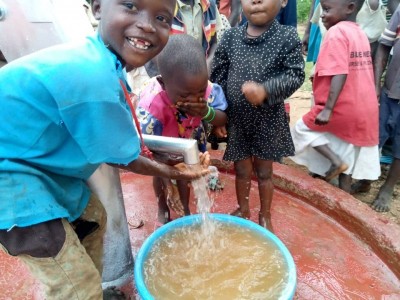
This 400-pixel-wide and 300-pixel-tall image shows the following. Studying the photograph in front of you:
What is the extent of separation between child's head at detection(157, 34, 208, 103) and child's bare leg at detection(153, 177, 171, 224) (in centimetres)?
59

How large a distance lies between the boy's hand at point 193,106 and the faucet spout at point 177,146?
0.32 metres

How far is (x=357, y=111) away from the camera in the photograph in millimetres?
2686

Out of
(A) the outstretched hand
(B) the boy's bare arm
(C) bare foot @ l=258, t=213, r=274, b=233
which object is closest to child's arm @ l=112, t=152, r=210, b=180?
(A) the outstretched hand

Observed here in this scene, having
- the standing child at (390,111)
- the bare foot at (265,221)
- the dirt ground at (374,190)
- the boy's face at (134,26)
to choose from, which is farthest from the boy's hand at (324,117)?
the boy's face at (134,26)

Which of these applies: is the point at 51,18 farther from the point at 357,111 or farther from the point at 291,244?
the point at 357,111

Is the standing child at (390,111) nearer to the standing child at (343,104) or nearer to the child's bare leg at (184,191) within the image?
the standing child at (343,104)

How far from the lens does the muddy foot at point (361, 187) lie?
309cm

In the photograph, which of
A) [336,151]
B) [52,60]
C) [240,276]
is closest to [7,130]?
[52,60]

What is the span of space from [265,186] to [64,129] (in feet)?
4.44

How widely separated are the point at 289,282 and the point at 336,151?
166 centimetres

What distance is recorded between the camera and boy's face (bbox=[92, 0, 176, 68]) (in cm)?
122

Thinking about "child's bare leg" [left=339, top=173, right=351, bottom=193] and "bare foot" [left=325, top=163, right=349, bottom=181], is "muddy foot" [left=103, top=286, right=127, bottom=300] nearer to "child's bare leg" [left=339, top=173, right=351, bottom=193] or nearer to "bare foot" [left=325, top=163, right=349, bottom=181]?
"bare foot" [left=325, top=163, right=349, bottom=181]

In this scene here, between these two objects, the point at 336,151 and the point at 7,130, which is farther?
the point at 336,151

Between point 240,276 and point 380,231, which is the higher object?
point 240,276
